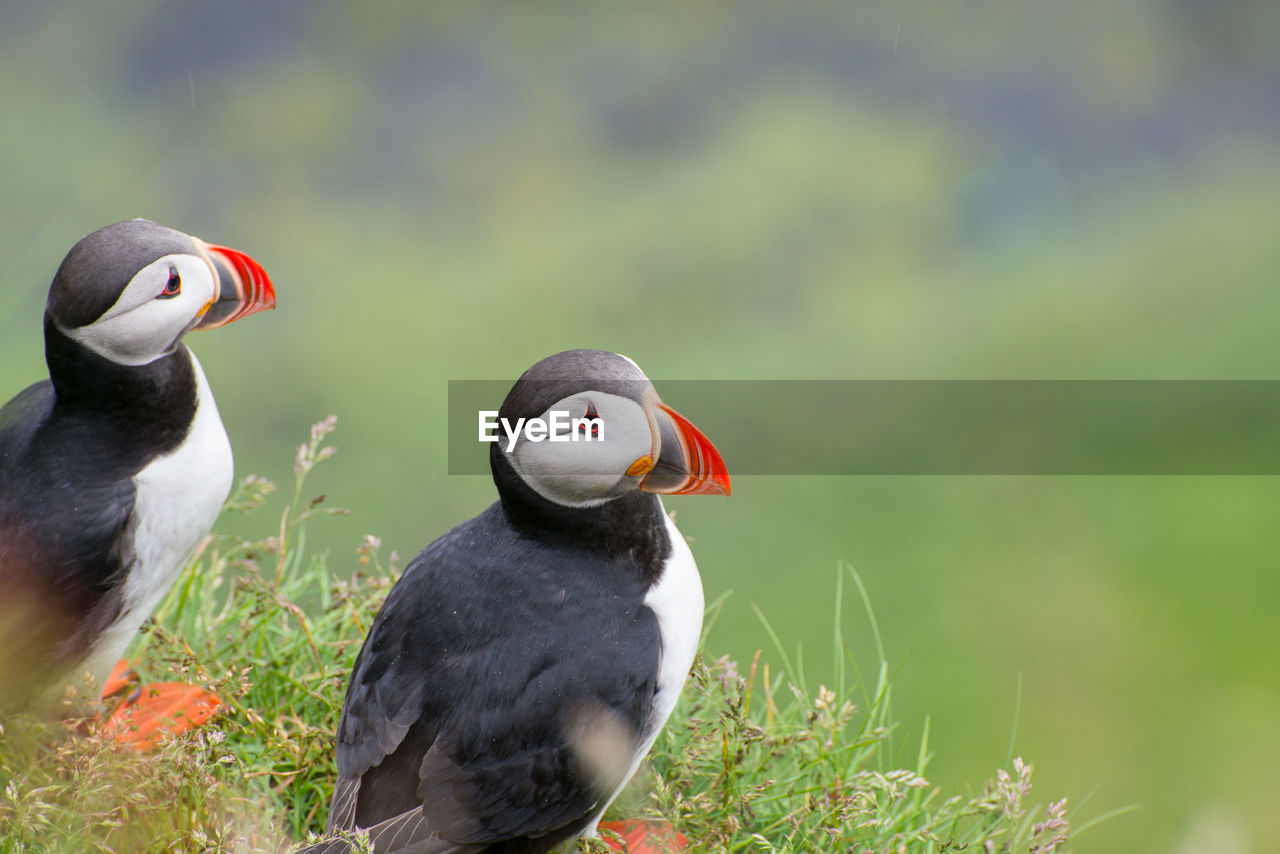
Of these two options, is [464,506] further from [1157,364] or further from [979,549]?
[1157,364]

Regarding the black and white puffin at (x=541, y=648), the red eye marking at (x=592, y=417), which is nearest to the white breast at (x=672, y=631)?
the black and white puffin at (x=541, y=648)

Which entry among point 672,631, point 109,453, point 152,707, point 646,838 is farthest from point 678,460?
point 152,707

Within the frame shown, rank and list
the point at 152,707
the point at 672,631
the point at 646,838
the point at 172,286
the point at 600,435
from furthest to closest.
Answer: the point at 152,707 → the point at 646,838 → the point at 172,286 → the point at 672,631 → the point at 600,435

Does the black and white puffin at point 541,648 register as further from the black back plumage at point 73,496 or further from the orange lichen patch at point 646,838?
the black back plumage at point 73,496

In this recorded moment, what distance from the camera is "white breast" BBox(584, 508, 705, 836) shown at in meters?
2.23

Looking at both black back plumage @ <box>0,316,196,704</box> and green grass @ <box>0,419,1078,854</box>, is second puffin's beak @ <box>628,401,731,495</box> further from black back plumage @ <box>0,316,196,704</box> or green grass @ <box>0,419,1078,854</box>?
black back plumage @ <box>0,316,196,704</box>

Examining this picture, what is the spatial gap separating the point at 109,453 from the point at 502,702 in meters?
1.01

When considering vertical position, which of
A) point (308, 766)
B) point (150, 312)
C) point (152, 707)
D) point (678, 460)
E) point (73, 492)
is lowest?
point (308, 766)

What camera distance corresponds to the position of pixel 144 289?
234cm

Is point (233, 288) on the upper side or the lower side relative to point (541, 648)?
upper

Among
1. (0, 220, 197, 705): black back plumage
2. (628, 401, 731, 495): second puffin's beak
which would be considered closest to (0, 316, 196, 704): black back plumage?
(0, 220, 197, 705): black back plumage

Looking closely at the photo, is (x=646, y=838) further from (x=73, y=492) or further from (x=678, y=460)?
(x=73, y=492)

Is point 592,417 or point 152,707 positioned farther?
point 152,707

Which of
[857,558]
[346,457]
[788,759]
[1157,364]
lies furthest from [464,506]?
[1157,364]
